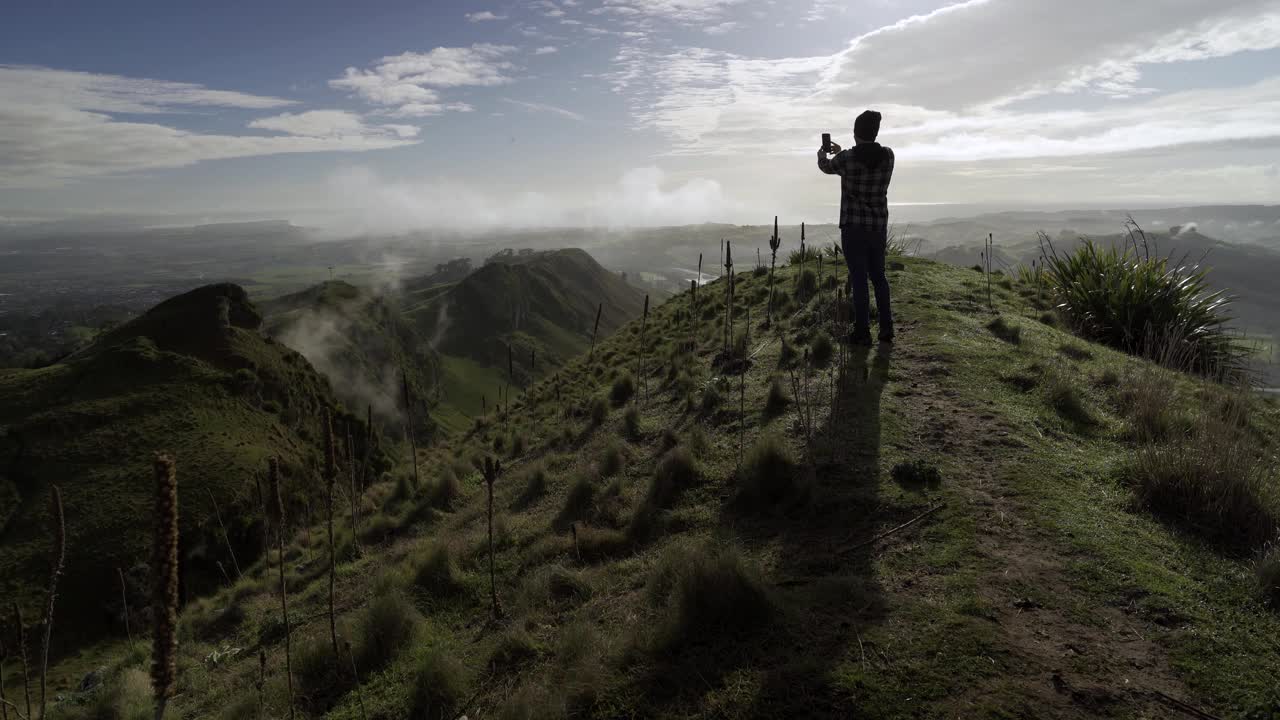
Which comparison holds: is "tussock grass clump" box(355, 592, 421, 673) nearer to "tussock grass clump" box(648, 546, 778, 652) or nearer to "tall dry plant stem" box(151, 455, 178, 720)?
"tussock grass clump" box(648, 546, 778, 652)

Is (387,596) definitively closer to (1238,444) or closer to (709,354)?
(1238,444)

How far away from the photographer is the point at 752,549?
4.91 meters

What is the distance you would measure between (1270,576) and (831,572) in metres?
2.50

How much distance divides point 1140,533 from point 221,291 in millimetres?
21506

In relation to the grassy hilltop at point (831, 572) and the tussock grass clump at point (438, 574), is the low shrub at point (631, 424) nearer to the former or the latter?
the grassy hilltop at point (831, 572)

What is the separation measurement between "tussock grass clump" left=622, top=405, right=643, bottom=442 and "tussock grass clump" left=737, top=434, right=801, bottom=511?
10.4 feet

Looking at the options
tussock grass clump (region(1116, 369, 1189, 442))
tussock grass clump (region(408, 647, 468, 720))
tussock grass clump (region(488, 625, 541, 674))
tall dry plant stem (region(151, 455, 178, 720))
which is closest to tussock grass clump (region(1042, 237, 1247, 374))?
tussock grass clump (region(1116, 369, 1189, 442))

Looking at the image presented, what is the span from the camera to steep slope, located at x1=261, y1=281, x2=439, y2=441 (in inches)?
2009

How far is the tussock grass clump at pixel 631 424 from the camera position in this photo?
357 inches

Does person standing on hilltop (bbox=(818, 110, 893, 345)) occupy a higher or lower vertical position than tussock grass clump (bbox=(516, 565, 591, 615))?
higher

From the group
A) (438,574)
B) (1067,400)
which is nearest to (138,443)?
(438,574)

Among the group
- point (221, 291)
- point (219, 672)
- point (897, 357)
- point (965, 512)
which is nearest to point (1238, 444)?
point (965, 512)

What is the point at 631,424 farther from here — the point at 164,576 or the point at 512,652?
the point at 164,576

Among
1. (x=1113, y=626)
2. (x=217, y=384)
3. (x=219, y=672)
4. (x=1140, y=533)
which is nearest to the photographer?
(x=1113, y=626)
